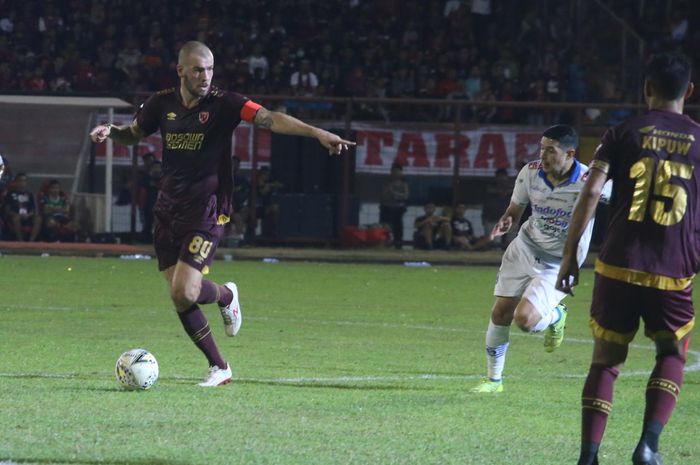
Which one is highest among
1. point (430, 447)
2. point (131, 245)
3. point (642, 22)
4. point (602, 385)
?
point (642, 22)

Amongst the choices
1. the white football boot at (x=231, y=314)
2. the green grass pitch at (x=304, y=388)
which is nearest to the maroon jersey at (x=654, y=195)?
the green grass pitch at (x=304, y=388)

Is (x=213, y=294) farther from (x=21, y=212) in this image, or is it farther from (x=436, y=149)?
(x=436, y=149)

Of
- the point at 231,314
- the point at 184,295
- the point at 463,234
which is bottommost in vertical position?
the point at 463,234

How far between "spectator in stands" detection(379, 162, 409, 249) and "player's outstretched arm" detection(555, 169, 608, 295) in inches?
697

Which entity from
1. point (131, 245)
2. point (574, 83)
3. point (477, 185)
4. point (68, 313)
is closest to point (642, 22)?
point (574, 83)

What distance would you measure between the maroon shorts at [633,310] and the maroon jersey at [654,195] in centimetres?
5

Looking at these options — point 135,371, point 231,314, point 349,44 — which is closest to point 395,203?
point 349,44

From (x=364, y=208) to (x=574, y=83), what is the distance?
6.93 m

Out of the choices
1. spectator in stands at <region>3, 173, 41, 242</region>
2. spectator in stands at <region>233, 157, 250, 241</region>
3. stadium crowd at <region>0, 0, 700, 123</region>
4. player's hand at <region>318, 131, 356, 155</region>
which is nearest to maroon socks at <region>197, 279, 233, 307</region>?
player's hand at <region>318, 131, 356, 155</region>

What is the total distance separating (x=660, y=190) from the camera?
5953 mm

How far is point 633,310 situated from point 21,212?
18.2 m

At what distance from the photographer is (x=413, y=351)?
11.6 metres

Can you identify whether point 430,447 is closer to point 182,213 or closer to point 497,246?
point 182,213

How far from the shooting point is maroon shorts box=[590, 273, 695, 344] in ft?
19.7
